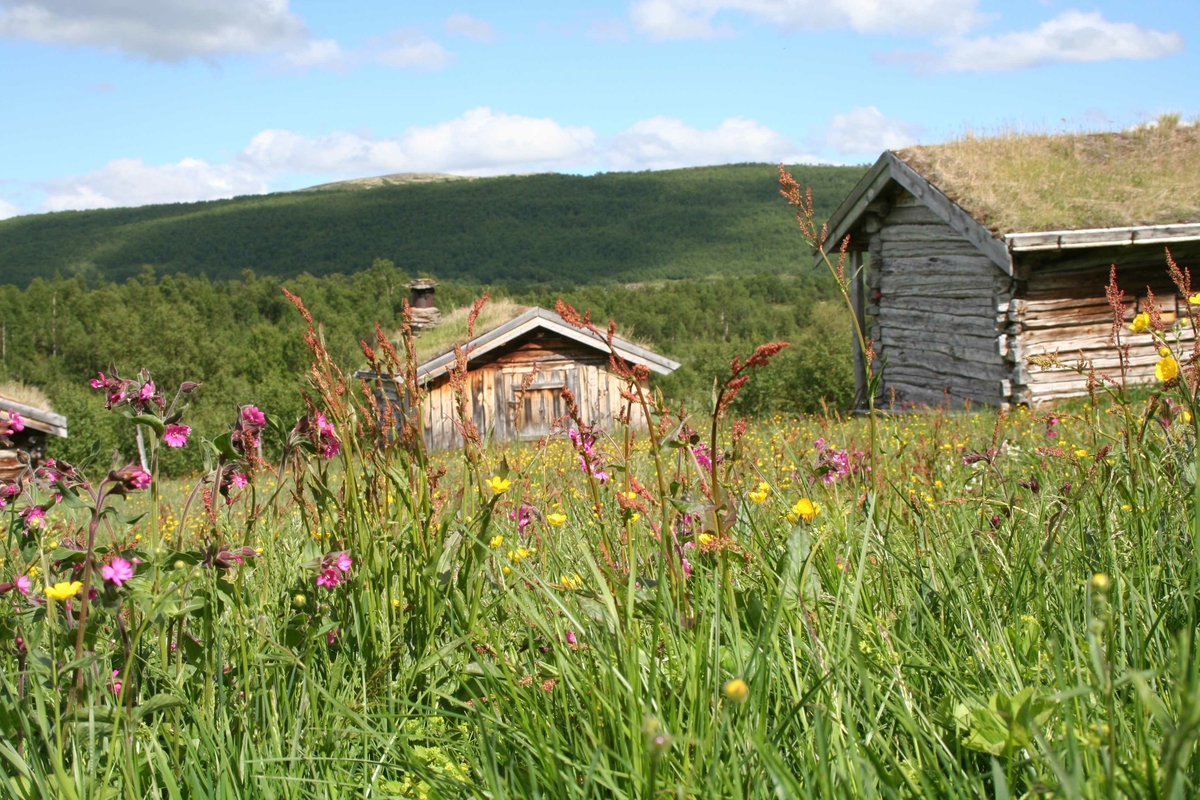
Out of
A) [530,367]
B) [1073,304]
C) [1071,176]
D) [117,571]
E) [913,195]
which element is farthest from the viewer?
[530,367]

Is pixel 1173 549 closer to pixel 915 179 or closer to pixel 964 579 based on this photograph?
pixel 964 579

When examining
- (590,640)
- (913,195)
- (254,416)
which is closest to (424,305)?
(913,195)

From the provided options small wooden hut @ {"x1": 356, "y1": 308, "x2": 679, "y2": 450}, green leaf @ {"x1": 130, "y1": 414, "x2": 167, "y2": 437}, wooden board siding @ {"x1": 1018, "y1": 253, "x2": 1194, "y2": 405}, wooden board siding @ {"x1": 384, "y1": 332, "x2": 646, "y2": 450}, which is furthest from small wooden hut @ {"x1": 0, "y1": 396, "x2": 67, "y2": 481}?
green leaf @ {"x1": 130, "y1": 414, "x2": 167, "y2": 437}

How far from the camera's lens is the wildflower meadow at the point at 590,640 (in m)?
1.27

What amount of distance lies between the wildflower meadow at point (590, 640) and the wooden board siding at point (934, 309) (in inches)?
444

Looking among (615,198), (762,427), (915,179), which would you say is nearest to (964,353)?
(915,179)

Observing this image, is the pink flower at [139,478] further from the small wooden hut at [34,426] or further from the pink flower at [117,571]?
the small wooden hut at [34,426]

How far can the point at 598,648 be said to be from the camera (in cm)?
149

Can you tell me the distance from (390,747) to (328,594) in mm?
635

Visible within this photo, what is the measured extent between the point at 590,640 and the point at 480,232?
492 feet

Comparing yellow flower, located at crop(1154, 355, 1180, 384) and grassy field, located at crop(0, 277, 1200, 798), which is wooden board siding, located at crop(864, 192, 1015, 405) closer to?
yellow flower, located at crop(1154, 355, 1180, 384)

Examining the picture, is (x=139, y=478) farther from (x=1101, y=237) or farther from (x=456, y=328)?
(x=456, y=328)

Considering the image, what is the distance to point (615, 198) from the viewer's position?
160500 millimetres

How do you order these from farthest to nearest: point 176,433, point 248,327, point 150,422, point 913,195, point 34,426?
point 248,327 → point 34,426 → point 913,195 → point 176,433 → point 150,422
